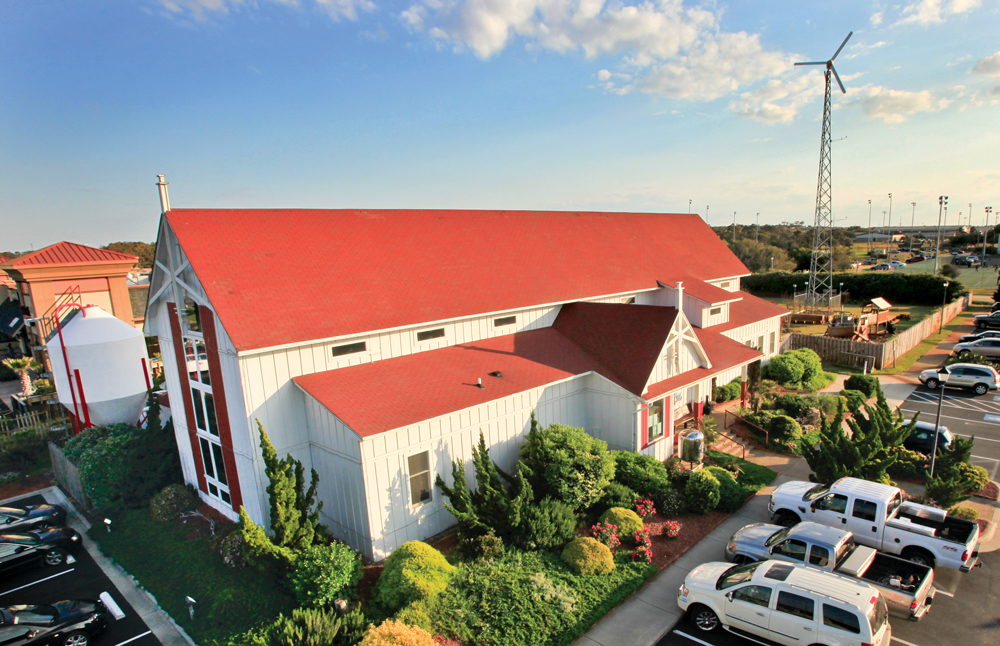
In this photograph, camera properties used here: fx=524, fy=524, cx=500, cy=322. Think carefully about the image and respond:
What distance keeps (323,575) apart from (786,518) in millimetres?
13750

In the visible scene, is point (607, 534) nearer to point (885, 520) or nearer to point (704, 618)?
point (704, 618)

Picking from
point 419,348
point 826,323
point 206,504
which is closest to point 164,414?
point 206,504

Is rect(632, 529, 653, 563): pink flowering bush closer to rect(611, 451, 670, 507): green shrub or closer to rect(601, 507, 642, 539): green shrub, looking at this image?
rect(601, 507, 642, 539): green shrub

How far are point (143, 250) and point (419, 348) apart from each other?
133 metres

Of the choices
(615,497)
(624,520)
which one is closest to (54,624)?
(624,520)

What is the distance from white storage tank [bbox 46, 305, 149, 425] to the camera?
24.8m

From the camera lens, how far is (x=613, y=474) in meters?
17.1

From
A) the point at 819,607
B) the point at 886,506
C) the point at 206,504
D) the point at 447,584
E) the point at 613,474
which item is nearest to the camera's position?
the point at 819,607

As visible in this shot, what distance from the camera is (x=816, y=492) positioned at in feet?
54.1

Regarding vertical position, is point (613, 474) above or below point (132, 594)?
above

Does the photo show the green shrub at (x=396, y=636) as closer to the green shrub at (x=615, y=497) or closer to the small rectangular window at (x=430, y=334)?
the green shrub at (x=615, y=497)

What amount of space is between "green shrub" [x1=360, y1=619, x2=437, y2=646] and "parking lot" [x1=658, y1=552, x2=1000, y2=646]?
5.55 metres

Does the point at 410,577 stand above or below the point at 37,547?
above

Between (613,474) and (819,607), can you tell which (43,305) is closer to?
(613,474)
